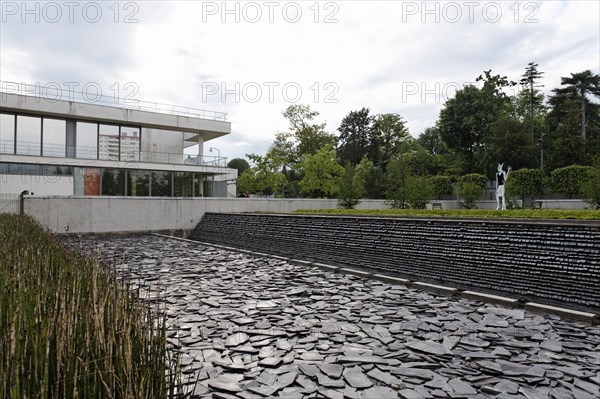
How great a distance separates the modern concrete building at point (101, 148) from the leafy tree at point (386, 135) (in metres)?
26.2

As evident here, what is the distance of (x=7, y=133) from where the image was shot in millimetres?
23703

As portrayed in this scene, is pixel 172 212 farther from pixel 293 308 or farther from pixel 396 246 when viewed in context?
pixel 293 308

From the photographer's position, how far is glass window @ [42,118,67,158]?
80.4ft

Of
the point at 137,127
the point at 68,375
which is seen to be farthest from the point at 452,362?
the point at 137,127

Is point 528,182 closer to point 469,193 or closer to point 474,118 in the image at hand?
point 469,193

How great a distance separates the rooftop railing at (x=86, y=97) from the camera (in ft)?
78.0

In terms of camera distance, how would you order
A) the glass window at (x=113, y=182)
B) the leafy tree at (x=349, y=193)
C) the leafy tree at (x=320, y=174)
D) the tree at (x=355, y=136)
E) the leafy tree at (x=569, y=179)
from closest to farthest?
the leafy tree at (x=349, y=193), the glass window at (x=113, y=182), the leafy tree at (x=569, y=179), the leafy tree at (x=320, y=174), the tree at (x=355, y=136)

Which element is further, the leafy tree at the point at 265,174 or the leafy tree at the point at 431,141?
the leafy tree at the point at 431,141

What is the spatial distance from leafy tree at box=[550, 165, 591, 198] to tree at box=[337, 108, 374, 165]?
25.6 meters

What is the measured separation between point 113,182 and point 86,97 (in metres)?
5.85

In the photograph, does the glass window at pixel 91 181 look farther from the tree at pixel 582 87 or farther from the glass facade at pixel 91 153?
the tree at pixel 582 87

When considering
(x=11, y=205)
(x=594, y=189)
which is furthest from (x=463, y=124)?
(x=11, y=205)

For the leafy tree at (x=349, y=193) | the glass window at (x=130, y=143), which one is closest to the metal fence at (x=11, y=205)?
the glass window at (x=130, y=143)

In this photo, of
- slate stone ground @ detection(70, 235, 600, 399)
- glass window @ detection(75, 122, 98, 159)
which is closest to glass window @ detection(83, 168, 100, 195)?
glass window @ detection(75, 122, 98, 159)
